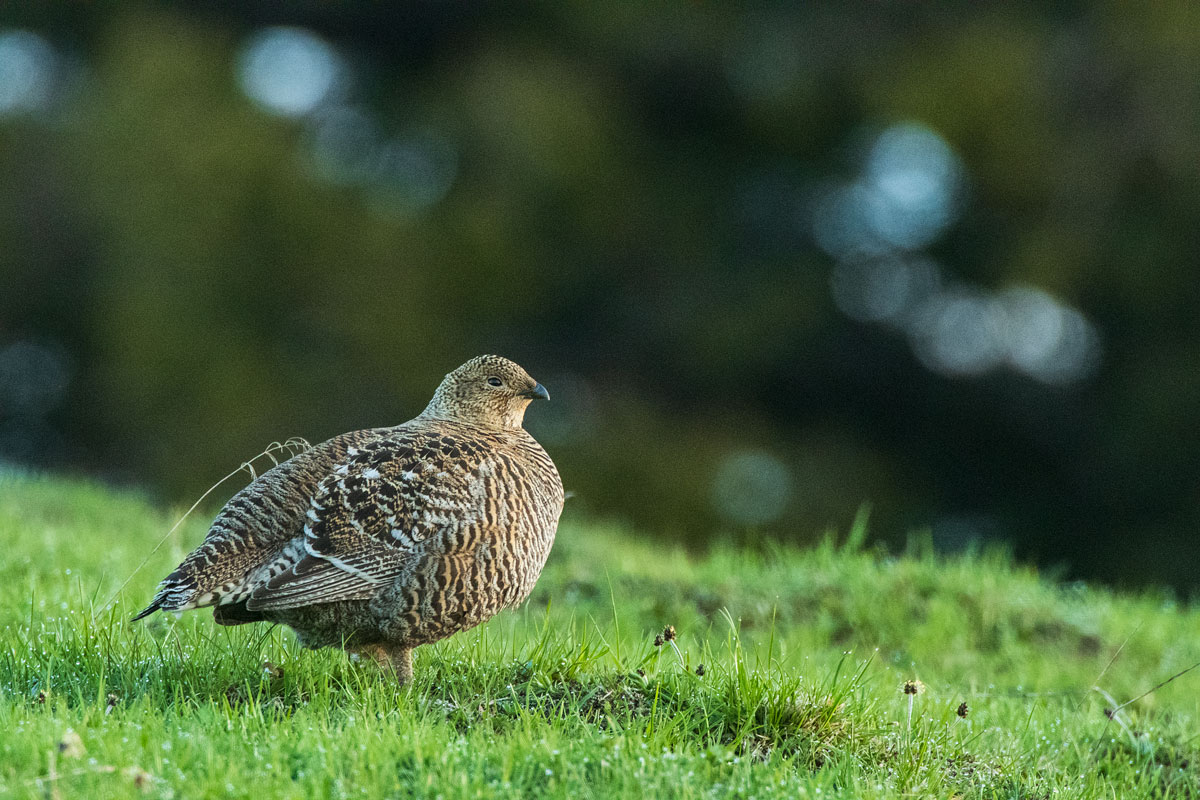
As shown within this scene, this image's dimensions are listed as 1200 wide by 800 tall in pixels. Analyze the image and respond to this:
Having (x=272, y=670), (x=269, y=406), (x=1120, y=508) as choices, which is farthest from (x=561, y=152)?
(x=272, y=670)

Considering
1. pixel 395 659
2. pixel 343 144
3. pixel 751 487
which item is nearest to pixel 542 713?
pixel 395 659

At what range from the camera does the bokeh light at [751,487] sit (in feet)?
52.5

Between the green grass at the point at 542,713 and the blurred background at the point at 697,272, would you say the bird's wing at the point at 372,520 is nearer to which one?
the green grass at the point at 542,713

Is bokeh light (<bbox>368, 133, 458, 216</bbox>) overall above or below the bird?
above

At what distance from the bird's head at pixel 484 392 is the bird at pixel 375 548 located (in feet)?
2.32

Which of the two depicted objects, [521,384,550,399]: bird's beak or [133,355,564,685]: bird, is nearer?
[133,355,564,685]: bird

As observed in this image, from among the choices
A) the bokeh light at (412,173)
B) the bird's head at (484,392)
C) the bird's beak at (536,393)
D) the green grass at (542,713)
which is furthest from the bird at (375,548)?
the bokeh light at (412,173)

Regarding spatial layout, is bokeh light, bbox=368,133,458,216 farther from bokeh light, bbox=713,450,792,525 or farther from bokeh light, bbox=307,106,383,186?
bokeh light, bbox=713,450,792,525

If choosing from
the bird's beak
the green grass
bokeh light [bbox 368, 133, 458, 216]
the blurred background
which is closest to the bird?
the green grass

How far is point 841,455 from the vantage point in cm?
1655

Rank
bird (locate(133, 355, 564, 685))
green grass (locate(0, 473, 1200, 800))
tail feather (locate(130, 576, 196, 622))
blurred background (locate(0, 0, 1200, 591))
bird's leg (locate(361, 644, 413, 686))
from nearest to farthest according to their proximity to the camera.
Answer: green grass (locate(0, 473, 1200, 800)) < tail feather (locate(130, 576, 196, 622)) < bird (locate(133, 355, 564, 685)) < bird's leg (locate(361, 644, 413, 686)) < blurred background (locate(0, 0, 1200, 591))

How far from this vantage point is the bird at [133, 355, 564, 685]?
15.0 feet

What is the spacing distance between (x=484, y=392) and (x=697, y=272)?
38.1 ft

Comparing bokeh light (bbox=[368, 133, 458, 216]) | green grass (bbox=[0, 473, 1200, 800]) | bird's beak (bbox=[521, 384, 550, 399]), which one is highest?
bokeh light (bbox=[368, 133, 458, 216])
